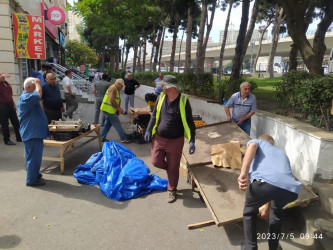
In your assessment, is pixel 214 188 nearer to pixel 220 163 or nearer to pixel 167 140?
pixel 220 163

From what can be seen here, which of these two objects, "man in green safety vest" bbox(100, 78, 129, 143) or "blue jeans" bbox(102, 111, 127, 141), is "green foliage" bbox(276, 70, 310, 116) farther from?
"blue jeans" bbox(102, 111, 127, 141)

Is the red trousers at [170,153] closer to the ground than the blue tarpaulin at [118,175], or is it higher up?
higher up

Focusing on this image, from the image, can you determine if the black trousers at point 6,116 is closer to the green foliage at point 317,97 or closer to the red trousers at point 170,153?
the red trousers at point 170,153

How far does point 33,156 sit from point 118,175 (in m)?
1.43

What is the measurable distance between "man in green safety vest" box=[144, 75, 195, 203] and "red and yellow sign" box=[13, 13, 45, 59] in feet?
21.6

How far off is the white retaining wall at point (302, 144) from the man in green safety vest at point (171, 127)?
176cm

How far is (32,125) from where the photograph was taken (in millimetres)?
4395

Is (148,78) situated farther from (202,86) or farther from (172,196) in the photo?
(172,196)

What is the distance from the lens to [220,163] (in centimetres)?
436

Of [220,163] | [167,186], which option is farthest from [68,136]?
[220,163]

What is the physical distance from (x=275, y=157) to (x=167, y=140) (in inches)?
69.9

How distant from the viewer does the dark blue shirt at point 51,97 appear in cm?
653

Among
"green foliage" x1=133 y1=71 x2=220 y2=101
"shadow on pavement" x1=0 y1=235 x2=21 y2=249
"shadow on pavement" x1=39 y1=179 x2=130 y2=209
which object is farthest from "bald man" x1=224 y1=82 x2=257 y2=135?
"shadow on pavement" x1=0 y1=235 x2=21 y2=249

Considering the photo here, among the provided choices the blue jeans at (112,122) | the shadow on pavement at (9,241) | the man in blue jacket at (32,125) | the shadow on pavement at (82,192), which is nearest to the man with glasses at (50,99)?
the blue jeans at (112,122)
